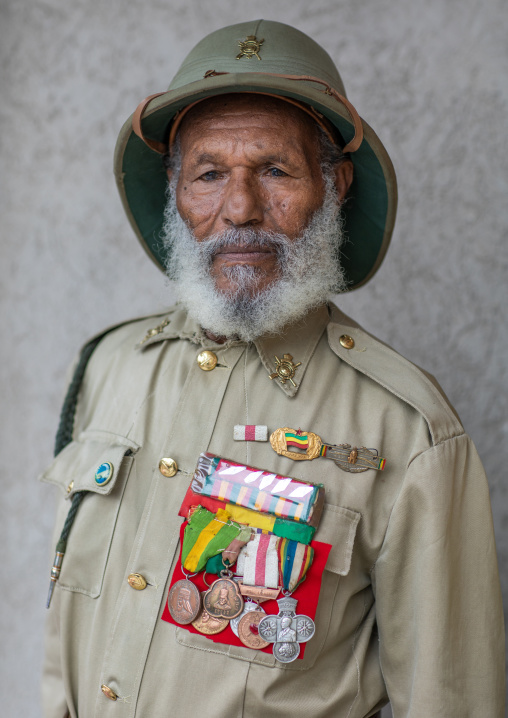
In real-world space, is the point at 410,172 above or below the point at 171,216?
Answer: above

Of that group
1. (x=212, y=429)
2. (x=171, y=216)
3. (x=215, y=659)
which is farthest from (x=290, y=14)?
(x=215, y=659)

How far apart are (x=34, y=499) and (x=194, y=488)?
1459mm

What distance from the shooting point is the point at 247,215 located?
153 centimetres

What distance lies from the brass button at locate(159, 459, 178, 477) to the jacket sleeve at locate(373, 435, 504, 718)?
1.52 ft

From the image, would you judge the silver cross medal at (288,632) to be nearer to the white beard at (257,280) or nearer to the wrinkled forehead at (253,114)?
the white beard at (257,280)

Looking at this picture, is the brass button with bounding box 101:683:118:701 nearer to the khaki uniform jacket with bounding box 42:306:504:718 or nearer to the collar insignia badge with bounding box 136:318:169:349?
the khaki uniform jacket with bounding box 42:306:504:718

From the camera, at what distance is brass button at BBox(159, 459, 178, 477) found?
4.95ft

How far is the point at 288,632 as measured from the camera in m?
1.36

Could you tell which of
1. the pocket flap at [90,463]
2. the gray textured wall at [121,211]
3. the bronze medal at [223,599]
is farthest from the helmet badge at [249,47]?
the bronze medal at [223,599]

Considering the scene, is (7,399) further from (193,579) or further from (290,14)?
(290,14)

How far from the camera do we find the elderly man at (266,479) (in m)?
1.39

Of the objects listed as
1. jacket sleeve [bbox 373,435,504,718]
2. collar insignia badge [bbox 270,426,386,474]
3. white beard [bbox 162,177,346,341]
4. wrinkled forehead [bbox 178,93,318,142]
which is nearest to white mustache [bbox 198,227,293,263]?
white beard [bbox 162,177,346,341]

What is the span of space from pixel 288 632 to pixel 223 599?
0.46 feet

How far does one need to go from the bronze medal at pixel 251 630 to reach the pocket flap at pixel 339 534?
6.6 inches
